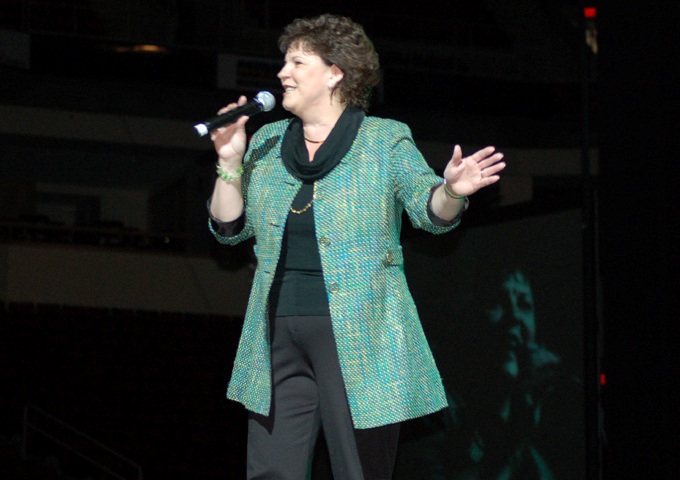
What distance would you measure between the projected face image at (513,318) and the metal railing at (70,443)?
15.5ft

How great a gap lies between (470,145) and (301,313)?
387 inches

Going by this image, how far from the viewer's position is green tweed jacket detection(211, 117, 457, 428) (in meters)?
1.41

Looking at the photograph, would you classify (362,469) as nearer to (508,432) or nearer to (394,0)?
(508,432)

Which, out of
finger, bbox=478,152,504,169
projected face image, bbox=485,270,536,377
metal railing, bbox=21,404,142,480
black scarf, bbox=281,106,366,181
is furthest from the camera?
metal railing, bbox=21,404,142,480

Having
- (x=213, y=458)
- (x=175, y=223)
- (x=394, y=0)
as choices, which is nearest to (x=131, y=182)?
(x=175, y=223)

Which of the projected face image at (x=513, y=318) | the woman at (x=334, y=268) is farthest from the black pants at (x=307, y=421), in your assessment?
the projected face image at (x=513, y=318)

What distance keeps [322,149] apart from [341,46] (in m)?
0.17

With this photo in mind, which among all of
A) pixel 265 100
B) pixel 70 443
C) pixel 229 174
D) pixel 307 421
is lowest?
pixel 70 443

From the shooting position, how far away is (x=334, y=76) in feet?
5.02

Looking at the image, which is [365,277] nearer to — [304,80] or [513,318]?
[304,80]

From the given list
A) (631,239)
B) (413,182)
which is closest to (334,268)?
(413,182)

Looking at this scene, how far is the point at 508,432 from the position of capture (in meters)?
2.03

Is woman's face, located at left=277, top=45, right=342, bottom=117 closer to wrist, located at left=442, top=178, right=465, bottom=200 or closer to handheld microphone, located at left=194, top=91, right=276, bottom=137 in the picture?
handheld microphone, located at left=194, top=91, right=276, bottom=137

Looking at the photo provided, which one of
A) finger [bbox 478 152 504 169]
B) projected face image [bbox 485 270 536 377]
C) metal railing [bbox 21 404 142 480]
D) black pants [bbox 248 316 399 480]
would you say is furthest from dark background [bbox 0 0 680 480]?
metal railing [bbox 21 404 142 480]
